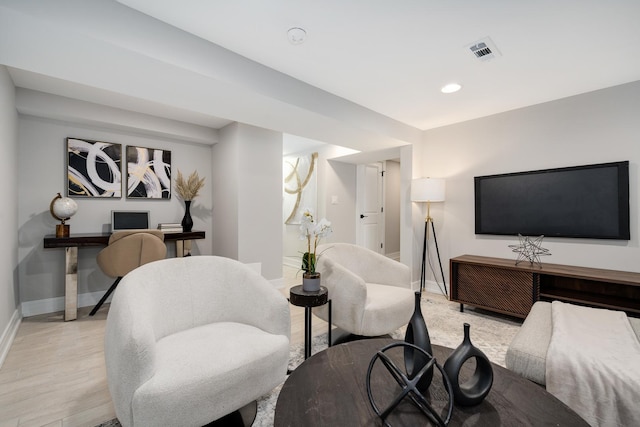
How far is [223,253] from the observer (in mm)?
4117

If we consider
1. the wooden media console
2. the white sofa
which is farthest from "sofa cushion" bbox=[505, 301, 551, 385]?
the wooden media console

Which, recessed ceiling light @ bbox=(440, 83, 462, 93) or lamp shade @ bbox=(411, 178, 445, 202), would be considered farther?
lamp shade @ bbox=(411, 178, 445, 202)

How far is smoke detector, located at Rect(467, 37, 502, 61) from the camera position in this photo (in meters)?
2.01

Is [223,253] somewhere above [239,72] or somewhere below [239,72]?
below

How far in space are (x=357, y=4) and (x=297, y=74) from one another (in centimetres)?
90

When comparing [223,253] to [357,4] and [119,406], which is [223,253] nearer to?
[119,406]

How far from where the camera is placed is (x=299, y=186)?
5562 millimetres

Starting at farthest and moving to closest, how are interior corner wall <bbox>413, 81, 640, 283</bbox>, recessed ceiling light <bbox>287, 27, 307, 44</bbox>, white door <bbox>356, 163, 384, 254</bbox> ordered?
white door <bbox>356, 163, 384, 254</bbox> → interior corner wall <bbox>413, 81, 640, 283</bbox> → recessed ceiling light <bbox>287, 27, 307, 44</bbox>

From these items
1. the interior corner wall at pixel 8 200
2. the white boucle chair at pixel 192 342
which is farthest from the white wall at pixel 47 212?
the white boucle chair at pixel 192 342

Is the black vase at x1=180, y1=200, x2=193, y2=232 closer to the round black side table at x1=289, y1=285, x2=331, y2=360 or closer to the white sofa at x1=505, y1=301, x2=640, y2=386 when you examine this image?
the round black side table at x1=289, y1=285, x2=331, y2=360

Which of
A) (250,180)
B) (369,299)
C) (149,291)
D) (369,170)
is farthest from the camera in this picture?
(369,170)

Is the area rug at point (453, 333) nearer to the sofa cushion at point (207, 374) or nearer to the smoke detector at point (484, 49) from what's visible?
the sofa cushion at point (207, 374)

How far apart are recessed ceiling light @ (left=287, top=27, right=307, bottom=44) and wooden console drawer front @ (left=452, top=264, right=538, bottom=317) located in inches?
107

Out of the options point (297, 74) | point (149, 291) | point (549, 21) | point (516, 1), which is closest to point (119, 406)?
point (149, 291)
